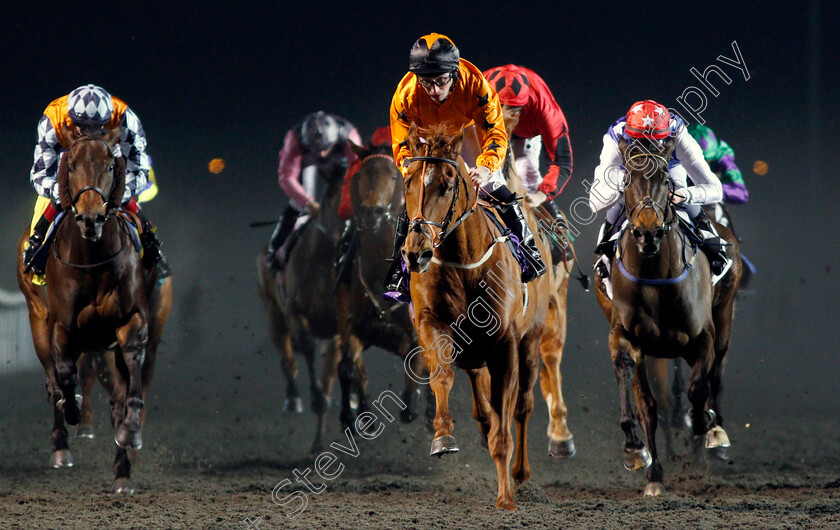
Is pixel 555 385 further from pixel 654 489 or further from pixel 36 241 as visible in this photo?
pixel 36 241

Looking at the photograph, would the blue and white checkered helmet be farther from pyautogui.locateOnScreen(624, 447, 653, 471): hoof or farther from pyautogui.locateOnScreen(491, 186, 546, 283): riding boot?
pyautogui.locateOnScreen(624, 447, 653, 471): hoof

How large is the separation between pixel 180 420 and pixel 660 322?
455 centimetres

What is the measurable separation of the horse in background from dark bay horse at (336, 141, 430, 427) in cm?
185

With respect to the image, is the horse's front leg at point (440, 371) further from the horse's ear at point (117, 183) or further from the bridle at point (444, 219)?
the horse's ear at point (117, 183)

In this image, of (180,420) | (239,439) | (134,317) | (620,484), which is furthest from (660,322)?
(180,420)

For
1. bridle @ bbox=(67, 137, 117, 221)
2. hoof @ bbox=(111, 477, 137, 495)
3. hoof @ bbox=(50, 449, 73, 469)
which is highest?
bridle @ bbox=(67, 137, 117, 221)

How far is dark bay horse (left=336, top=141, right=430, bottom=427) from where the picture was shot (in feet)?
19.9

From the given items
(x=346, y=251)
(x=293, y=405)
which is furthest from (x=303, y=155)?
(x=293, y=405)

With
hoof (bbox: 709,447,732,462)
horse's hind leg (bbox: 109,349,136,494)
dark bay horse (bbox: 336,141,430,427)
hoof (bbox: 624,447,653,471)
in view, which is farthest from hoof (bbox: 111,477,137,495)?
hoof (bbox: 709,447,732,462)

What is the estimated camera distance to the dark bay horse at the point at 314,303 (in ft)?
22.4

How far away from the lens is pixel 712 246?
5109 mm

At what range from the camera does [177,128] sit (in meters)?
7.92

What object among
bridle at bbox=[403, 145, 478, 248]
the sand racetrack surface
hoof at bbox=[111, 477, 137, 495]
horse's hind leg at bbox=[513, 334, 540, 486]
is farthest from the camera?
hoof at bbox=[111, 477, 137, 495]

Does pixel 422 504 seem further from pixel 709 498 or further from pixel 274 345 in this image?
pixel 274 345
